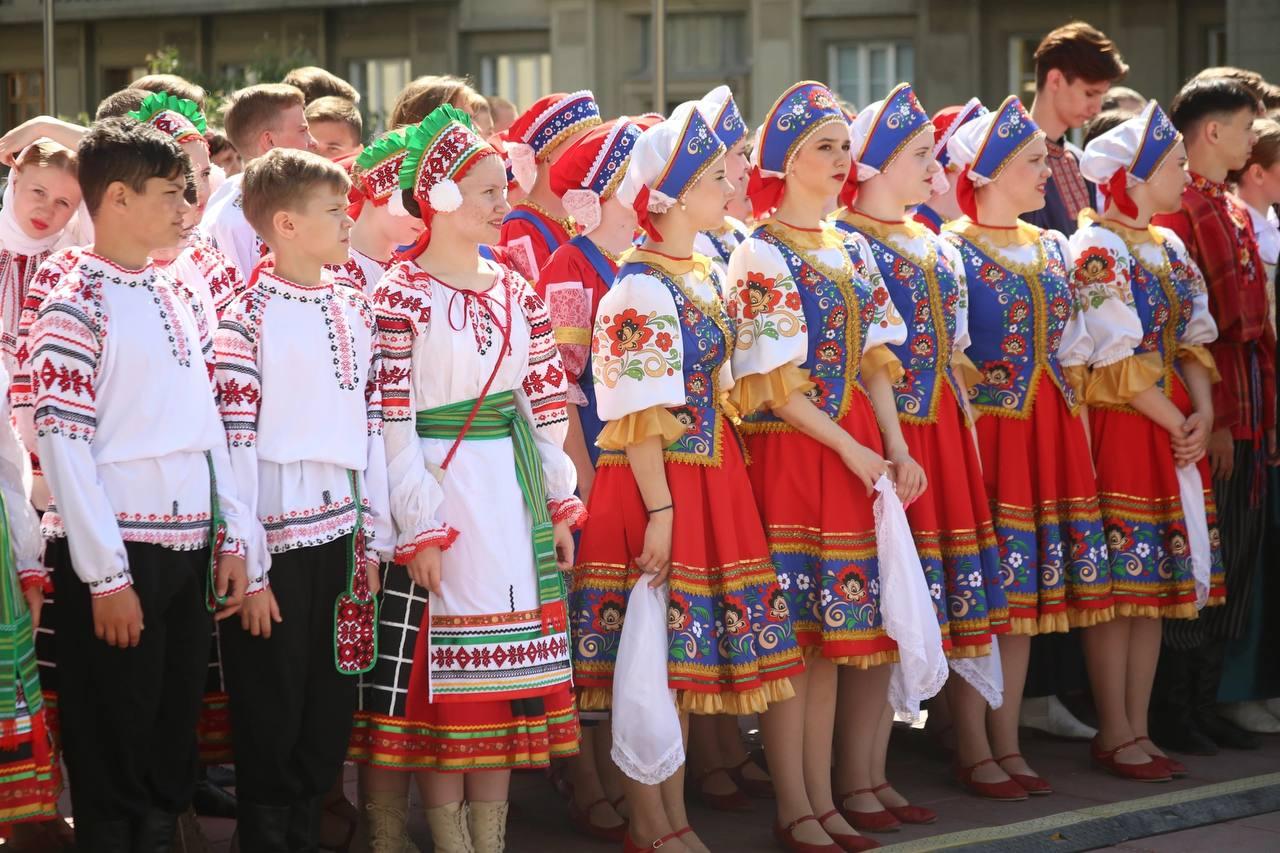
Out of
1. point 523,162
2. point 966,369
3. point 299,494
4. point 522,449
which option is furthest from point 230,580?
point 966,369

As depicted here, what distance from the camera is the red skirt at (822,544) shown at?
4.93m

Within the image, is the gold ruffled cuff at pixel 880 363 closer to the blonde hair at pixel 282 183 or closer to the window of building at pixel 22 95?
the blonde hair at pixel 282 183

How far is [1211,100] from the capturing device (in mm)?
6273

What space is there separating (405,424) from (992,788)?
225cm

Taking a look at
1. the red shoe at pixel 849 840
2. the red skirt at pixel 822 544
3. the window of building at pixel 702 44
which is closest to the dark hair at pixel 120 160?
the red skirt at pixel 822 544

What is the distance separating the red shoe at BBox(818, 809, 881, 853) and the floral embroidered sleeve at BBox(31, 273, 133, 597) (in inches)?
80.9

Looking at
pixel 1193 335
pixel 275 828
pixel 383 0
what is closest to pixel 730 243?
pixel 1193 335

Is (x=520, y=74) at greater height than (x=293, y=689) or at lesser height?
greater

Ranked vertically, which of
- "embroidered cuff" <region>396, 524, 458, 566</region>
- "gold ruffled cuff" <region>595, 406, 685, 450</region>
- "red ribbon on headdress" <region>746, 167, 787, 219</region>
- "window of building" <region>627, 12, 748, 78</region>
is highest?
"window of building" <region>627, 12, 748, 78</region>

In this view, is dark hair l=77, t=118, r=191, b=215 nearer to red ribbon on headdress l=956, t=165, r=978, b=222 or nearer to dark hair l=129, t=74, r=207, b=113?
dark hair l=129, t=74, r=207, b=113

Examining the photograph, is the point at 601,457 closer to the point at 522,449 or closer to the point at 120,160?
the point at 522,449

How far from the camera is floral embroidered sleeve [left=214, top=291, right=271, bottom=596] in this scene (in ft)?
13.4

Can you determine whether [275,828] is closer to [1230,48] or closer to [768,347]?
[768,347]

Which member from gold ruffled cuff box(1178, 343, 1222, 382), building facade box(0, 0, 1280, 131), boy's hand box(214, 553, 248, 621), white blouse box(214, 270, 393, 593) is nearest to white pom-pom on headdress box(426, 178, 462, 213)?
white blouse box(214, 270, 393, 593)
